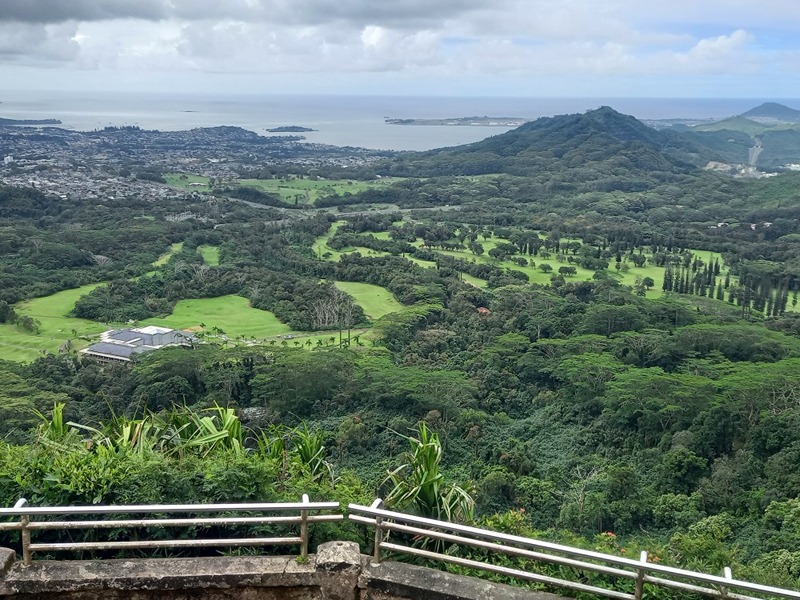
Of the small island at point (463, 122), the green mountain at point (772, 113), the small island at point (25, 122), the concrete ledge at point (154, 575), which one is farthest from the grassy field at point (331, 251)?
the green mountain at point (772, 113)

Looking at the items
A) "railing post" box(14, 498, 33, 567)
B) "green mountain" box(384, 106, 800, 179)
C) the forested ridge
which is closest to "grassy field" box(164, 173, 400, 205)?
"green mountain" box(384, 106, 800, 179)

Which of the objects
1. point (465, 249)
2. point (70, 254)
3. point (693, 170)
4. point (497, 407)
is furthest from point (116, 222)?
point (693, 170)

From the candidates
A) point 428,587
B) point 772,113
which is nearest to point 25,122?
point 428,587

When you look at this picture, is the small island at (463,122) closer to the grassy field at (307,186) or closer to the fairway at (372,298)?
the grassy field at (307,186)

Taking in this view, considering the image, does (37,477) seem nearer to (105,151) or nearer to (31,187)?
(31,187)

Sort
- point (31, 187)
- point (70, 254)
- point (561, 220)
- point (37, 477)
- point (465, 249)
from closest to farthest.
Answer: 1. point (37, 477)
2. point (70, 254)
3. point (465, 249)
4. point (561, 220)
5. point (31, 187)

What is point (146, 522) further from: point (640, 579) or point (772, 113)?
point (772, 113)

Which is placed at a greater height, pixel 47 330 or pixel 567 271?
pixel 567 271
